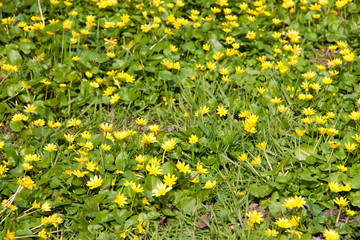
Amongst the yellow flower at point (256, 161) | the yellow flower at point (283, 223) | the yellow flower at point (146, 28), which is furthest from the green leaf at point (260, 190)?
the yellow flower at point (146, 28)

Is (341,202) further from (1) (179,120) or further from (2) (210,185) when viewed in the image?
(1) (179,120)

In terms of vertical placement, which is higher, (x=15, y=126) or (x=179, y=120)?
(x=15, y=126)

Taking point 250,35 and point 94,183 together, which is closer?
point 94,183

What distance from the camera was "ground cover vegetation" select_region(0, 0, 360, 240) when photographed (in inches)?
92.4

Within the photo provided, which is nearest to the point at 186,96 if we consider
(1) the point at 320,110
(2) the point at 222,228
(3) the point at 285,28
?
(1) the point at 320,110

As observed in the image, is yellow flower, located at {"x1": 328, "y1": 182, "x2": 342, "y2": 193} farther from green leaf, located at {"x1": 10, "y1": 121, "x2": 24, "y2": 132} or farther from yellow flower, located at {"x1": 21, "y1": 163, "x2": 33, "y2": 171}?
green leaf, located at {"x1": 10, "y1": 121, "x2": 24, "y2": 132}

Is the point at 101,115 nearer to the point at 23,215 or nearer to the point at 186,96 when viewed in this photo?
the point at 186,96

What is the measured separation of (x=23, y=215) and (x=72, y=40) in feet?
5.85

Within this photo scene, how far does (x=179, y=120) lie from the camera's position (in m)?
3.20

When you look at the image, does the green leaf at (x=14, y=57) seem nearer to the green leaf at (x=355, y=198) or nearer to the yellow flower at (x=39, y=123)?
the yellow flower at (x=39, y=123)

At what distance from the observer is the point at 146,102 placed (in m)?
3.34

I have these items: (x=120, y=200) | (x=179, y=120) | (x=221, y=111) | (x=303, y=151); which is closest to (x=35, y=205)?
(x=120, y=200)

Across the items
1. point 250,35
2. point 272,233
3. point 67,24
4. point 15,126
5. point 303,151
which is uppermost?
point 67,24

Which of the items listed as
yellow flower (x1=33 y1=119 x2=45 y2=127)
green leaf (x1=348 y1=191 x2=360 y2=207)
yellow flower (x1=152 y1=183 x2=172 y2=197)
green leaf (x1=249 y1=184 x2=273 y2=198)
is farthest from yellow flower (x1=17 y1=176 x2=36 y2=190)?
green leaf (x1=348 y1=191 x2=360 y2=207)
